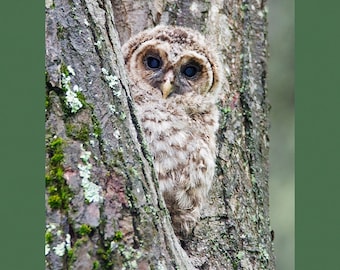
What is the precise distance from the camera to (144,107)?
3.42m

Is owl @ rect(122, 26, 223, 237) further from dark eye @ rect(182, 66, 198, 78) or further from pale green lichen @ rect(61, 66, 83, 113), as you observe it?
pale green lichen @ rect(61, 66, 83, 113)

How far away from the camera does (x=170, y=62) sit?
3.52 m

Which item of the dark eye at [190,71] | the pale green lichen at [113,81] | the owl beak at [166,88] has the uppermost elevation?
the dark eye at [190,71]

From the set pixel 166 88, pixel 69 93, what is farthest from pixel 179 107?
pixel 69 93

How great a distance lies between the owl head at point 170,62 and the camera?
3498mm

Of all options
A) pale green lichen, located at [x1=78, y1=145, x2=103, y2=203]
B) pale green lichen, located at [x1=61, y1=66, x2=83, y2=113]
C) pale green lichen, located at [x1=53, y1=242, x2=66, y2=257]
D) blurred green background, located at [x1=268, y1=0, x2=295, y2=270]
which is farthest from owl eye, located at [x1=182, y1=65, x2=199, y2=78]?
pale green lichen, located at [x1=53, y1=242, x2=66, y2=257]

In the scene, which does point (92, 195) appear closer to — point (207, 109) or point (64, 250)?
point (64, 250)

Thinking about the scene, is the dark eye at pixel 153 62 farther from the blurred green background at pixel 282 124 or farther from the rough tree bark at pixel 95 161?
the blurred green background at pixel 282 124

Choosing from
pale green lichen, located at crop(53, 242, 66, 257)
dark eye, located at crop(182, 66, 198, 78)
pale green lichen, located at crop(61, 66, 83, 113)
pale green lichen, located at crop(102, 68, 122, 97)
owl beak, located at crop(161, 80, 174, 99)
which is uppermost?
dark eye, located at crop(182, 66, 198, 78)

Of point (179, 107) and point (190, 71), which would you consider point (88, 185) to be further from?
point (190, 71)

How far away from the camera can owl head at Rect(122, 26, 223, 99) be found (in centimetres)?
350

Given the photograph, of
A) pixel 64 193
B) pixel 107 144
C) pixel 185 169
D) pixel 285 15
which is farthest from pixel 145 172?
pixel 285 15

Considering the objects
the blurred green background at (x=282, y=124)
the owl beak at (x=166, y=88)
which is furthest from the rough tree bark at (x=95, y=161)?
the blurred green background at (x=282, y=124)

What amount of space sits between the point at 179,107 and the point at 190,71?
0.75 feet
